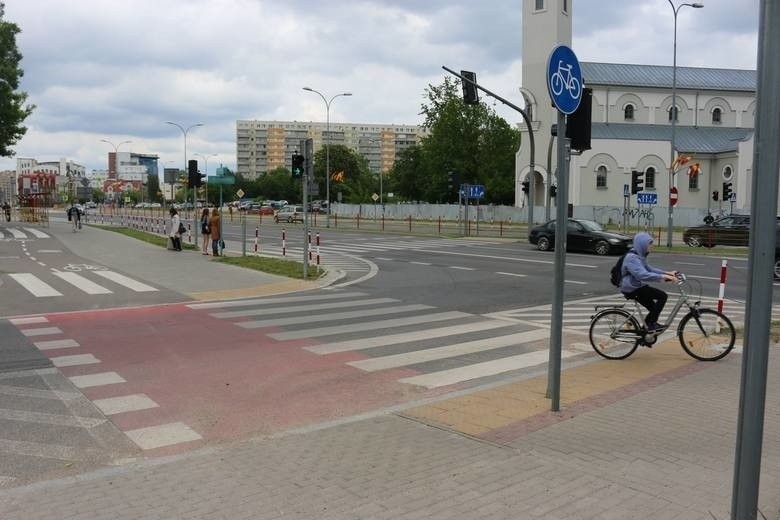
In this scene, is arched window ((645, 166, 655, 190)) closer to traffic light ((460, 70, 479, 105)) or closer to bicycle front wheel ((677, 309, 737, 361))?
traffic light ((460, 70, 479, 105))

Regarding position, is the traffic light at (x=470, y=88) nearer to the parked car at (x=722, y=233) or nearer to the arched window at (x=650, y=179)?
the parked car at (x=722, y=233)

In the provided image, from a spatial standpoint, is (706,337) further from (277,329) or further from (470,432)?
(277,329)

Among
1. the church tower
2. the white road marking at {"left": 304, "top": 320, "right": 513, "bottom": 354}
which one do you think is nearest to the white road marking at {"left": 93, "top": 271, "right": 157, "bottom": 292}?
the white road marking at {"left": 304, "top": 320, "right": 513, "bottom": 354}

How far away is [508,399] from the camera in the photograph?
630 cm

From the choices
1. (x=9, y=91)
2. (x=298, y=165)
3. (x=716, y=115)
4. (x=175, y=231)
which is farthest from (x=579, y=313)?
(x=716, y=115)

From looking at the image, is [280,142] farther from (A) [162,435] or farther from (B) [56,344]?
(A) [162,435]

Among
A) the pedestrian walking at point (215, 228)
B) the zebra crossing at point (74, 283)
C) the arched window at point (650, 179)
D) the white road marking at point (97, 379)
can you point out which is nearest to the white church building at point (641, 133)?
the arched window at point (650, 179)

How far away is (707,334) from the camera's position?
26.8 ft

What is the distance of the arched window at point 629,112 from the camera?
6512 cm

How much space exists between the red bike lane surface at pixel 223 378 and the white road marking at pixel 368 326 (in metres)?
0.37

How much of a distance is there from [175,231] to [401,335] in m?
17.6

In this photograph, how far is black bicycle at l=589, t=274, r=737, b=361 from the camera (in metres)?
8.16

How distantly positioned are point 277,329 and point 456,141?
70.1m

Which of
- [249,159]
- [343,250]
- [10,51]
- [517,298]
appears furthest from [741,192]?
[249,159]
